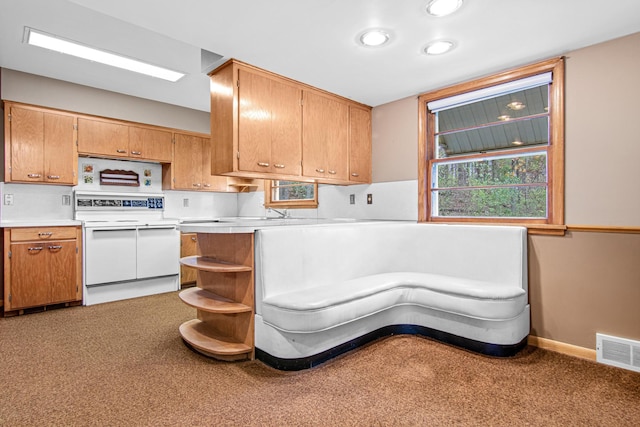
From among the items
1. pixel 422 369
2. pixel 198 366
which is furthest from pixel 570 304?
pixel 198 366

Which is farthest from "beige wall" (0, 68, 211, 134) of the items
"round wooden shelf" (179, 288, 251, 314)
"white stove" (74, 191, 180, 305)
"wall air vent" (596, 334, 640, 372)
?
"wall air vent" (596, 334, 640, 372)

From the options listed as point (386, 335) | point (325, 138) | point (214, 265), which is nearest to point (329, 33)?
point (325, 138)

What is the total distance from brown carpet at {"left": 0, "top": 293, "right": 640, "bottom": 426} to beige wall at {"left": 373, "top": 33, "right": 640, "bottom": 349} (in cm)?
34

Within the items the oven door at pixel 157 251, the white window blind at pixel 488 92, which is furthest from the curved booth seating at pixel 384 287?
the oven door at pixel 157 251

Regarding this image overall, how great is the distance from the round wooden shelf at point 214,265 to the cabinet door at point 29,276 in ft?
6.89

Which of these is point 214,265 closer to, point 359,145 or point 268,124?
point 268,124

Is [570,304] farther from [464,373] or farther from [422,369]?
[422,369]

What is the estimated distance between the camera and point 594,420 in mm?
1736

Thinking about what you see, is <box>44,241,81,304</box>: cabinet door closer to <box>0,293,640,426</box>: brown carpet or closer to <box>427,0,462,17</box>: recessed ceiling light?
<box>0,293,640,426</box>: brown carpet

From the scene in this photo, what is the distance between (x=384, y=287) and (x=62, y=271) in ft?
11.5

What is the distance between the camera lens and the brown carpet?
1749 mm

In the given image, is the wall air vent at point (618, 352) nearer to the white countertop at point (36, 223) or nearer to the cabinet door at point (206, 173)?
the cabinet door at point (206, 173)

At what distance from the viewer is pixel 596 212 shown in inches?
96.7

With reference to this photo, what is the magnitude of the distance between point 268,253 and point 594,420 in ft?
6.71
